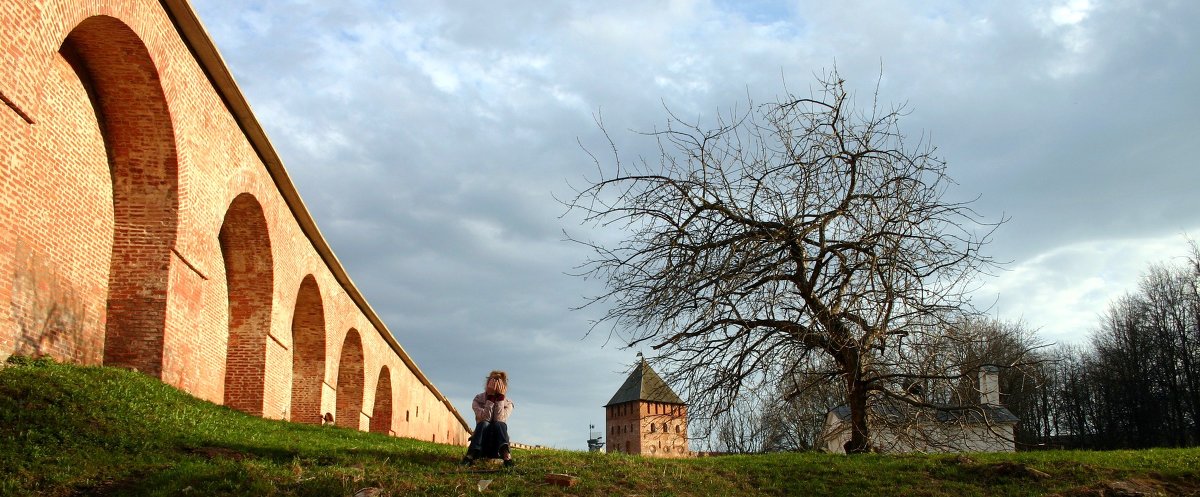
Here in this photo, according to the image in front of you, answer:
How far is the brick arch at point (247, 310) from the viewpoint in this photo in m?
16.1

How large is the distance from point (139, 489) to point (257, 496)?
915 mm

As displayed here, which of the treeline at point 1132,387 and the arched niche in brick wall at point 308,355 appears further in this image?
the treeline at point 1132,387

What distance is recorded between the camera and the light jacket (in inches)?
370

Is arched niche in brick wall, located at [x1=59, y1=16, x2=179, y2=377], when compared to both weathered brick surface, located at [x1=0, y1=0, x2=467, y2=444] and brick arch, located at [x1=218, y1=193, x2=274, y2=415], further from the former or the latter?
brick arch, located at [x1=218, y1=193, x2=274, y2=415]

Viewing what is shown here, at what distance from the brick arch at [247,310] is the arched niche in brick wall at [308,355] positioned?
13.2 ft

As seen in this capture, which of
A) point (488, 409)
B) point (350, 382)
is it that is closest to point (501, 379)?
point (488, 409)

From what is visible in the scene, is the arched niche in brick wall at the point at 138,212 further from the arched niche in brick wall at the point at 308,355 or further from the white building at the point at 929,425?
the white building at the point at 929,425

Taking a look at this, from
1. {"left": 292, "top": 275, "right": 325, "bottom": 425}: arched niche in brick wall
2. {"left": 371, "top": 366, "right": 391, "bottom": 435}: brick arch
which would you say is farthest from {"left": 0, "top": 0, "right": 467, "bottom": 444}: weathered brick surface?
{"left": 371, "top": 366, "right": 391, "bottom": 435}: brick arch

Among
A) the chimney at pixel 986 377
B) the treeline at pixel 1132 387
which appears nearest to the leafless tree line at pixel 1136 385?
the treeline at pixel 1132 387

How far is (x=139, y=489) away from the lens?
7000mm

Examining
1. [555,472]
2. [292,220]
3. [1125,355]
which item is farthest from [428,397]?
[555,472]

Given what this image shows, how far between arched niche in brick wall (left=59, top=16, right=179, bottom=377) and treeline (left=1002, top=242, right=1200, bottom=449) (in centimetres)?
3329

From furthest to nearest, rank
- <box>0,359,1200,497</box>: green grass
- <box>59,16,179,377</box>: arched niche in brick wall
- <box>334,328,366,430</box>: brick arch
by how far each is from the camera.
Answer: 1. <box>334,328,366,430</box>: brick arch
2. <box>59,16,179,377</box>: arched niche in brick wall
3. <box>0,359,1200,497</box>: green grass

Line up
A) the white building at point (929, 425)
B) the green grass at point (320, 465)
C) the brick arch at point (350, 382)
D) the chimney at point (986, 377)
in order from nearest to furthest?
the green grass at point (320, 465) → the chimney at point (986, 377) → the white building at point (929, 425) → the brick arch at point (350, 382)
